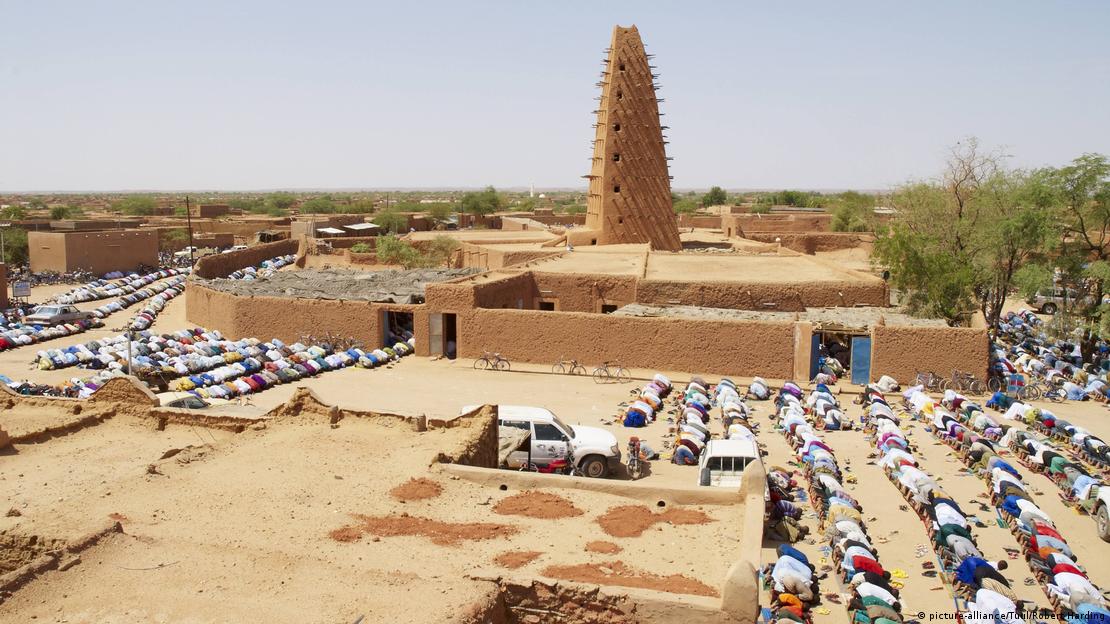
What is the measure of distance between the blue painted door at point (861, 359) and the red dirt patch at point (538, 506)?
1346 centimetres

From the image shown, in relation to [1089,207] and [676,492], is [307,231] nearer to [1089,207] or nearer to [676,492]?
[1089,207]

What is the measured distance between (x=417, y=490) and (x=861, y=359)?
1420 centimetres

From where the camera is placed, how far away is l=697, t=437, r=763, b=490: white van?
44.1 ft

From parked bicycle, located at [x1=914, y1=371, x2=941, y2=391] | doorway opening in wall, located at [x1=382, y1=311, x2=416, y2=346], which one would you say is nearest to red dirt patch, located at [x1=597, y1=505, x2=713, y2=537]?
parked bicycle, located at [x1=914, y1=371, x2=941, y2=391]

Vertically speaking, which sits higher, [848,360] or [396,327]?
[396,327]

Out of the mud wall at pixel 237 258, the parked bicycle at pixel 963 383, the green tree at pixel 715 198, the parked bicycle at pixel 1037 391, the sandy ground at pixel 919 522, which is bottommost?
the sandy ground at pixel 919 522

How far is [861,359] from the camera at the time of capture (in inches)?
828

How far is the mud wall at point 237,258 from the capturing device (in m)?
41.6

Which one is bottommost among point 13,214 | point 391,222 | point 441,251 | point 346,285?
point 346,285

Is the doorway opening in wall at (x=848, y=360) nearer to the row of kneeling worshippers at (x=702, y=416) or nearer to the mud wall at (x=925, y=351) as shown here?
the mud wall at (x=925, y=351)

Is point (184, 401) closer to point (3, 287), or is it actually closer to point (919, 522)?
point (919, 522)

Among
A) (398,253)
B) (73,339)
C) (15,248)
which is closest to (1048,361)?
(398,253)

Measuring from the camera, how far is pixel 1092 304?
25094 mm

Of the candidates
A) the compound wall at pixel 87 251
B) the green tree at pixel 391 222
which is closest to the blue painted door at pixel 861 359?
the compound wall at pixel 87 251
